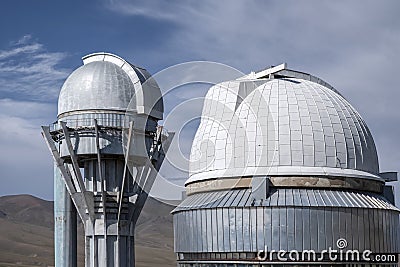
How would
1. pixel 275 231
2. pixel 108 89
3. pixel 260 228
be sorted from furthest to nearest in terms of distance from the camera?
pixel 108 89, pixel 260 228, pixel 275 231

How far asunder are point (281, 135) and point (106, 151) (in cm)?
1626

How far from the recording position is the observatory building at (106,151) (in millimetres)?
48812

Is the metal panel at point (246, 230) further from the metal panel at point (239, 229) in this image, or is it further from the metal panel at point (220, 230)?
the metal panel at point (220, 230)

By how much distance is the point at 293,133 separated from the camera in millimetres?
38375

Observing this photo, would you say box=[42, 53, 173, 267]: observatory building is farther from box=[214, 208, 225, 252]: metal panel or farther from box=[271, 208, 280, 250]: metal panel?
box=[271, 208, 280, 250]: metal panel

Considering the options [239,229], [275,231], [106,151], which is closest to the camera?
[275,231]

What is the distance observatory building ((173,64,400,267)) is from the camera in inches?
1441

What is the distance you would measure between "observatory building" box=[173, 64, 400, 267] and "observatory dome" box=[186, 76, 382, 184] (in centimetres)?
6

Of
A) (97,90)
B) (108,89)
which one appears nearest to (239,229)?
(108,89)

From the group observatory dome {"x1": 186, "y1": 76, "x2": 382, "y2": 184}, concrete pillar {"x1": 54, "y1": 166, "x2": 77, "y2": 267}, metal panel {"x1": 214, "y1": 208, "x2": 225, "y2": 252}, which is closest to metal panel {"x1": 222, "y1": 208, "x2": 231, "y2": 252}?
metal panel {"x1": 214, "y1": 208, "x2": 225, "y2": 252}

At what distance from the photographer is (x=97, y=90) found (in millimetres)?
49625

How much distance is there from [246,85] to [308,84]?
417cm

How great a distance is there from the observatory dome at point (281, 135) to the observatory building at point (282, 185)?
61mm

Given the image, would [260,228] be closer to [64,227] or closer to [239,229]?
[239,229]
